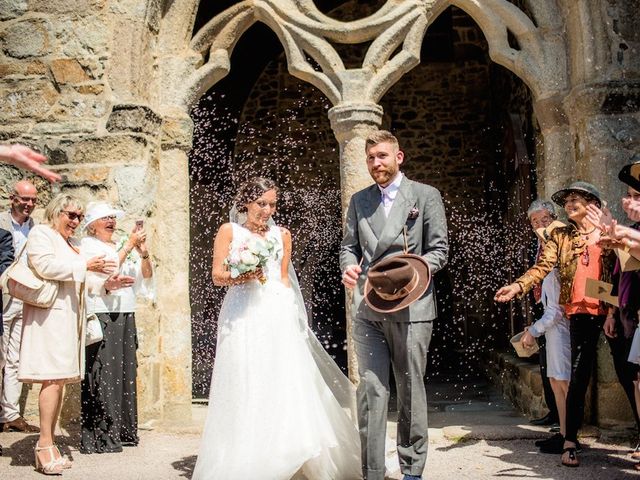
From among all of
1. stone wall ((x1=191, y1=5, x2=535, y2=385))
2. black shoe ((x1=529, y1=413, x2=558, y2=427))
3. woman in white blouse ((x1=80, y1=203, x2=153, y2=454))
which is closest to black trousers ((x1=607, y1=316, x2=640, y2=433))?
black shoe ((x1=529, y1=413, x2=558, y2=427))

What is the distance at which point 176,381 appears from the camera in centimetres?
547

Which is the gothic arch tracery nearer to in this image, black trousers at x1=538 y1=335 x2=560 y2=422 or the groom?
black trousers at x1=538 y1=335 x2=560 y2=422

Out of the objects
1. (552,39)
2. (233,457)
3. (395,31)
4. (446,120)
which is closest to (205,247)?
(446,120)

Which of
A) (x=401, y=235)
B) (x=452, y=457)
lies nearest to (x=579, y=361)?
(x=452, y=457)

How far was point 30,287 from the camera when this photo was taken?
13.0ft

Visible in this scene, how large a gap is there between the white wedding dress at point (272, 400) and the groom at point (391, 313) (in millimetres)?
293

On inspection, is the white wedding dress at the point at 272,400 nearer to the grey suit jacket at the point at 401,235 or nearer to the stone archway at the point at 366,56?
the grey suit jacket at the point at 401,235

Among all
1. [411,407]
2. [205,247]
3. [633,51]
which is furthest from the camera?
[205,247]

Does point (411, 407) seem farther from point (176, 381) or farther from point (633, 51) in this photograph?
point (633, 51)

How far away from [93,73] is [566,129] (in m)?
3.60

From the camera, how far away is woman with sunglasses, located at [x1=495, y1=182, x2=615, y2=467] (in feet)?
13.4

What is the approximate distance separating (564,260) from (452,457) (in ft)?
4.38

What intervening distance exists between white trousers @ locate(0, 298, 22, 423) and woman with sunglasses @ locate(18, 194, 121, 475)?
1110mm

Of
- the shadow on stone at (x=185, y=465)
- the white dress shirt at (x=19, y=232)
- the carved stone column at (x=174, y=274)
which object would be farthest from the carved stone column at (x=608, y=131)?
the white dress shirt at (x=19, y=232)
